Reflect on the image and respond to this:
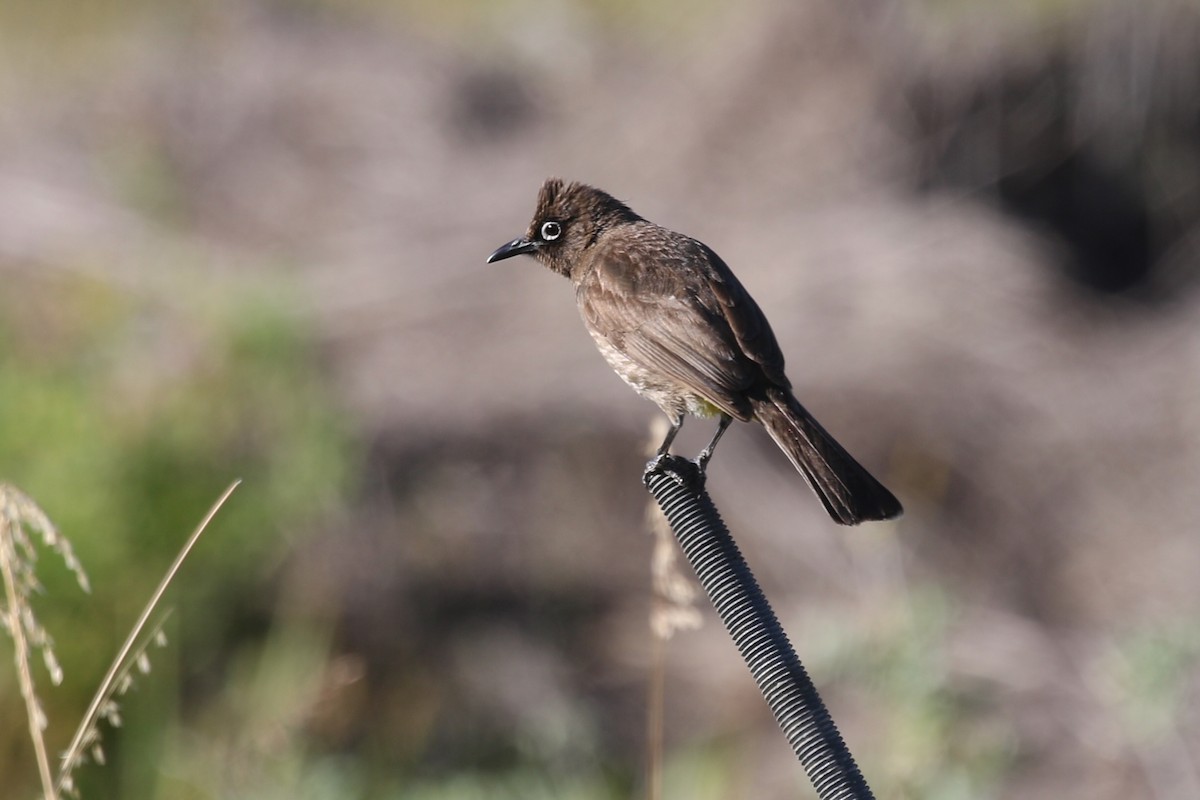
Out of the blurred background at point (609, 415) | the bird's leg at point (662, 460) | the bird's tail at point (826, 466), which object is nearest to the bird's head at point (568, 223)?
the bird's leg at point (662, 460)

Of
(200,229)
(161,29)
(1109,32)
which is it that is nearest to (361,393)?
(200,229)

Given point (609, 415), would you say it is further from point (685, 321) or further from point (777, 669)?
point (777, 669)

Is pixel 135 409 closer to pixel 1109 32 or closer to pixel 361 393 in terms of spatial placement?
pixel 361 393

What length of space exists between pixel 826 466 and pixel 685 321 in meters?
0.56

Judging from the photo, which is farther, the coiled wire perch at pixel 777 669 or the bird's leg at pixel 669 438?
the bird's leg at pixel 669 438

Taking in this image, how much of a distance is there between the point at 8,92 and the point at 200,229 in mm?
3511

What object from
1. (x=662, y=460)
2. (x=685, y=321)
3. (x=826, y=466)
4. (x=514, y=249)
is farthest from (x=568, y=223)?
(x=826, y=466)

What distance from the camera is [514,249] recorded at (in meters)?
3.83

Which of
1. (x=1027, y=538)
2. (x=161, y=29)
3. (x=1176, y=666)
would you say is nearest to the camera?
(x=1176, y=666)

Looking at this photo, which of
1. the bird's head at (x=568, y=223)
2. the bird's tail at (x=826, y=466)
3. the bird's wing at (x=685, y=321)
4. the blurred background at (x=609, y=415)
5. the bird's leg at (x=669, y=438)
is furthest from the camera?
the blurred background at (x=609, y=415)

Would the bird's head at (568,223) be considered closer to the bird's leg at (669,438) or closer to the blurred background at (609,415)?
the bird's leg at (669,438)

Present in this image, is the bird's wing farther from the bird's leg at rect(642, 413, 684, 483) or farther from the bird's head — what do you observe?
the bird's head

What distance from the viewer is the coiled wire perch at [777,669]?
7.02ft

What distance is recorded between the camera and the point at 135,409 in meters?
6.25
